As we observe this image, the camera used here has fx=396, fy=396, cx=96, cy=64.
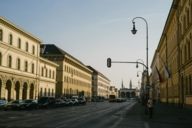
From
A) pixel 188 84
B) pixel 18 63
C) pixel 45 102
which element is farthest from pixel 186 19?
pixel 18 63

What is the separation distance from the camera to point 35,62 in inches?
3334

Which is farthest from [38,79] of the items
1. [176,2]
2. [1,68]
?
[176,2]

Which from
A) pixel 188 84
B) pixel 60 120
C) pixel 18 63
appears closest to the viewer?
pixel 60 120

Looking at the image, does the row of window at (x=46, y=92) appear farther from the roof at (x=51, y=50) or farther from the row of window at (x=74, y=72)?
the row of window at (x=74, y=72)

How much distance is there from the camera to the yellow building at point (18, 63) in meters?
65.8

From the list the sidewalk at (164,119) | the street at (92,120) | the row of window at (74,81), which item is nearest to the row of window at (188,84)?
the sidewalk at (164,119)

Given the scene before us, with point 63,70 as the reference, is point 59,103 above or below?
below

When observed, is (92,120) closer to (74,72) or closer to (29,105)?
(29,105)

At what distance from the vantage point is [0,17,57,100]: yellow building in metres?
65.8

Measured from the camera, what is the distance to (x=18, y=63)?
242 ft

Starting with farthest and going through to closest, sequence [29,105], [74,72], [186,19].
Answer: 1. [74,72]
2. [29,105]
3. [186,19]

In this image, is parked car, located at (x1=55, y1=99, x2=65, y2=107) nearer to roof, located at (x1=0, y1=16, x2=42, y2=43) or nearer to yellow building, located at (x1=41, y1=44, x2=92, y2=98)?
roof, located at (x1=0, y1=16, x2=42, y2=43)

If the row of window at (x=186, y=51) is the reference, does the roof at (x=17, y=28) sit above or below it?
above

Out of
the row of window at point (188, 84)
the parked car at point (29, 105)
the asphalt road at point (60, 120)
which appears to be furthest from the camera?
the parked car at point (29, 105)
